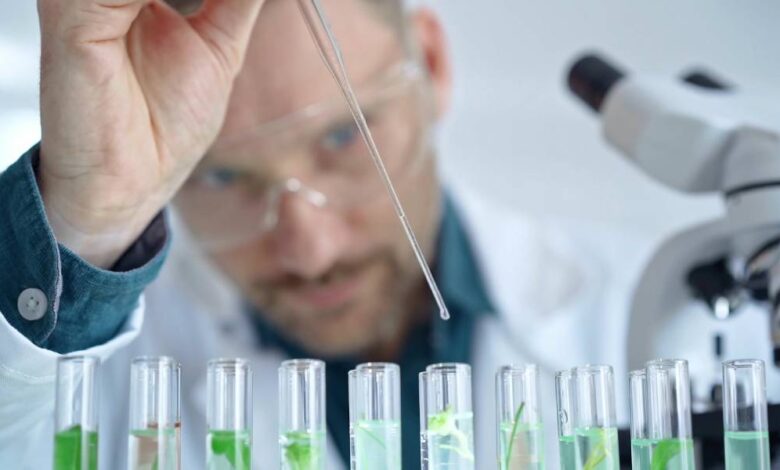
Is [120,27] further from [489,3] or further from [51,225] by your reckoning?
[489,3]

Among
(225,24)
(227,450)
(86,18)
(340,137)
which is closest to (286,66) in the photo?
(340,137)

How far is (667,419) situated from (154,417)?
1.36 ft

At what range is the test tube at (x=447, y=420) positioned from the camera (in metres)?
0.97

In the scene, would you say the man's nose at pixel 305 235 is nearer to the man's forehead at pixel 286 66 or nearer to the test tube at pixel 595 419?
the man's forehead at pixel 286 66

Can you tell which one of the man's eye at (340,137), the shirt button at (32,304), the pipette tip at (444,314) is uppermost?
the man's eye at (340,137)

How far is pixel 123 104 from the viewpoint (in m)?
1.13

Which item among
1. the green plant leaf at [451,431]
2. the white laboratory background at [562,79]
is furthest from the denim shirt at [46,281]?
the white laboratory background at [562,79]

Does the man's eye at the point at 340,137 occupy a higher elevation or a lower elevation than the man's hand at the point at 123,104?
higher

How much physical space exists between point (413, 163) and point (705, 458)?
0.99 metres

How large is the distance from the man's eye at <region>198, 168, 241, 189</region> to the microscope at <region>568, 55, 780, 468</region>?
66cm

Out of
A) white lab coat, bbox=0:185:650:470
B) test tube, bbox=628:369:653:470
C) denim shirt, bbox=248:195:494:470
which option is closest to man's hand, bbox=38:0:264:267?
test tube, bbox=628:369:653:470

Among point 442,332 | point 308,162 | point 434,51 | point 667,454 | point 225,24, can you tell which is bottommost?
point 667,454

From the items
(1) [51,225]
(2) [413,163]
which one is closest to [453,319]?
(2) [413,163]

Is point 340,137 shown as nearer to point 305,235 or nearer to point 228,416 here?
point 305,235
